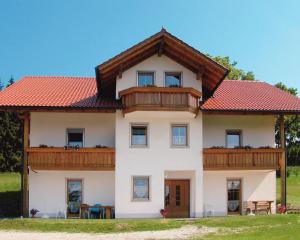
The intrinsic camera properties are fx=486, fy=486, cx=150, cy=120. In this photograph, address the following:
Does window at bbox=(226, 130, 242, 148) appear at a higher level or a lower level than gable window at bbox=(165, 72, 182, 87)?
lower

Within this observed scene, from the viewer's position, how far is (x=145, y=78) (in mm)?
26391

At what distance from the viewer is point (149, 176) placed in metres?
25.9

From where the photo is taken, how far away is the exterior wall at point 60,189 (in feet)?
86.4

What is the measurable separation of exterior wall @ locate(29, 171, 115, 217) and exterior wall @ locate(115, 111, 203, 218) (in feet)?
4.31

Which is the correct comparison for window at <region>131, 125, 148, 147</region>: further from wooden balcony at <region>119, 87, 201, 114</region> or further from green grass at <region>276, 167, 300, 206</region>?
green grass at <region>276, 167, 300, 206</region>

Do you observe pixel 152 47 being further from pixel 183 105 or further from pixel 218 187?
pixel 218 187

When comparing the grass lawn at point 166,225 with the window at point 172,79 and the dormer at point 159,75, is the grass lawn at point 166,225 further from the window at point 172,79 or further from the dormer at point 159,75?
the window at point 172,79

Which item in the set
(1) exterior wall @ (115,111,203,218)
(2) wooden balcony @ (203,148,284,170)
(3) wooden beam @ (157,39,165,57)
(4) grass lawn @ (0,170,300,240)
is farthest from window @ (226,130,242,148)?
(3) wooden beam @ (157,39,165,57)

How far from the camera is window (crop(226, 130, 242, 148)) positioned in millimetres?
28172

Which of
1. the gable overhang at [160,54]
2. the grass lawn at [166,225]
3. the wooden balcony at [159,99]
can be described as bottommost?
the grass lawn at [166,225]

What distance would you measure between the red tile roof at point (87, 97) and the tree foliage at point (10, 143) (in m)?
13.3

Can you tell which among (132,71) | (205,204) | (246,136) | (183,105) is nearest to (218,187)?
(205,204)

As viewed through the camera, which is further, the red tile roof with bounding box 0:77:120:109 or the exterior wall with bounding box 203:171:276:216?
the exterior wall with bounding box 203:171:276:216

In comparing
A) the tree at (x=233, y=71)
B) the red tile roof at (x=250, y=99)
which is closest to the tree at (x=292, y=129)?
the tree at (x=233, y=71)
